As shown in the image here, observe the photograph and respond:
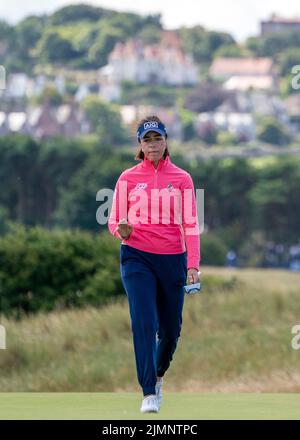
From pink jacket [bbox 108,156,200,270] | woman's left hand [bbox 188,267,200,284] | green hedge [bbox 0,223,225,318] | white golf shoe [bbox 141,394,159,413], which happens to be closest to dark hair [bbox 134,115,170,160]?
pink jacket [bbox 108,156,200,270]

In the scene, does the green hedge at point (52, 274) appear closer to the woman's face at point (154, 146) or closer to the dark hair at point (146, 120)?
the dark hair at point (146, 120)

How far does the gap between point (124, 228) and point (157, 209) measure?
0.25 metres

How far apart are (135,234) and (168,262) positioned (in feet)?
0.80

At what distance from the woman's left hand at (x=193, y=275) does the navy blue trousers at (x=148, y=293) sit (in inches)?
4.7

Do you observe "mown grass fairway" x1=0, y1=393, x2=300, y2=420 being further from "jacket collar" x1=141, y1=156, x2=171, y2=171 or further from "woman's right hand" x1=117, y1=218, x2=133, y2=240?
"jacket collar" x1=141, y1=156, x2=171, y2=171

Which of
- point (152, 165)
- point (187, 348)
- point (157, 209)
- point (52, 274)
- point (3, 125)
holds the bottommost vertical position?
point (187, 348)

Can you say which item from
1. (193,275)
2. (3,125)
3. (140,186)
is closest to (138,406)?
(193,275)

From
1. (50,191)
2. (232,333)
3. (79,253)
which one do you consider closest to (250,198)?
(50,191)

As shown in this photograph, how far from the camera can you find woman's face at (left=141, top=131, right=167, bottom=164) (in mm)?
8633

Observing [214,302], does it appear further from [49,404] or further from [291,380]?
[49,404]

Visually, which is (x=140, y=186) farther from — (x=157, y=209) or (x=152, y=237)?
(x=152, y=237)

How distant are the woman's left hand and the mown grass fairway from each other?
0.73m

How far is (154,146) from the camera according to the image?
8633 mm
